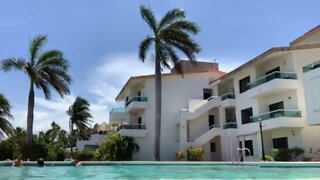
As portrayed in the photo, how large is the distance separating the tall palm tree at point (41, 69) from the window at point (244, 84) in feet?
48.9

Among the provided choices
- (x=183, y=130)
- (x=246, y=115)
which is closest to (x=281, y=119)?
(x=246, y=115)

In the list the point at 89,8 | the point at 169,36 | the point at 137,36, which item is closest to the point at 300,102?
the point at 169,36

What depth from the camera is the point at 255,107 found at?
29250 millimetres

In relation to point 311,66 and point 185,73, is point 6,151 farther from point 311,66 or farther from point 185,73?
point 311,66

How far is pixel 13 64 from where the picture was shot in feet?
93.0

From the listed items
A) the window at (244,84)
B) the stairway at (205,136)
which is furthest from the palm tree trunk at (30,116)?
the window at (244,84)

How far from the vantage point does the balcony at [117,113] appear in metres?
40.4

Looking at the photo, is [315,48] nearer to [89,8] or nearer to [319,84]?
[319,84]

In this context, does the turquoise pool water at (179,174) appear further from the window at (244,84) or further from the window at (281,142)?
the window at (244,84)

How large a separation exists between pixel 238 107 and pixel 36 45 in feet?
58.5

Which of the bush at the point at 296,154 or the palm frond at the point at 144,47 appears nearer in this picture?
the bush at the point at 296,154

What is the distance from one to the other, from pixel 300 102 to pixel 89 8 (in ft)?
51.8

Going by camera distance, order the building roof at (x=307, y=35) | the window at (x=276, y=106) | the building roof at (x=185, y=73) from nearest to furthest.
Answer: the window at (x=276, y=106), the building roof at (x=307, y=35), the building roof at (x=185, y=73)

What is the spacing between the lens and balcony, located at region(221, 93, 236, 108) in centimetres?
3278
